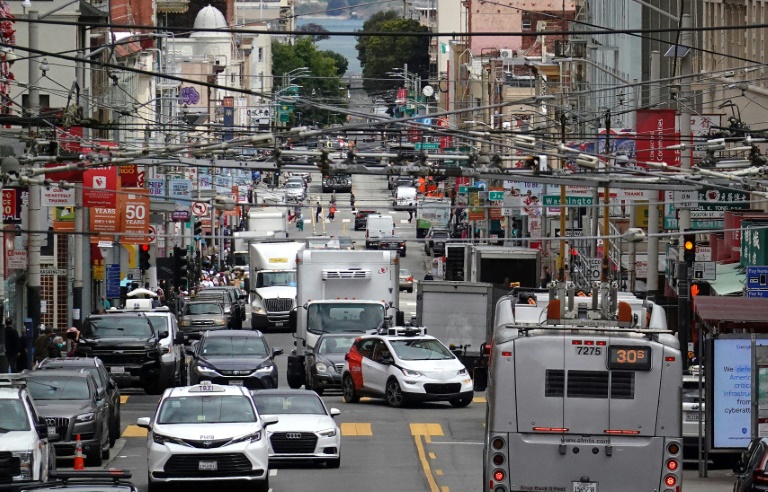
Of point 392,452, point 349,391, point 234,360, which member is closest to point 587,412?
point 392,452

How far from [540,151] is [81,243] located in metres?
29.7

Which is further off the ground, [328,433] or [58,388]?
[58,388]

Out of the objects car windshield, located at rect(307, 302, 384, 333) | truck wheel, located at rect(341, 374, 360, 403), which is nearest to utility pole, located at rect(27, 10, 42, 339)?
car windshield, located at rect(307, 302, 384, 333)

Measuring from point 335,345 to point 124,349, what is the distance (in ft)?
16.1

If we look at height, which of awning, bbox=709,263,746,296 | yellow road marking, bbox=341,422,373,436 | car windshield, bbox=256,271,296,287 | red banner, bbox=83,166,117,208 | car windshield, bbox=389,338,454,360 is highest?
red banner, bbox=83,166,117,208

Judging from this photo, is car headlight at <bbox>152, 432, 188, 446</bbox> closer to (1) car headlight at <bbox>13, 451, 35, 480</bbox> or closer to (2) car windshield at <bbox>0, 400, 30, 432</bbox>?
(2) car windshield at <bbox>0, 400, 30, 432</bbox>

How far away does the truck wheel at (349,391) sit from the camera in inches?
1458

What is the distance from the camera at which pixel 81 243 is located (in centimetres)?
5081

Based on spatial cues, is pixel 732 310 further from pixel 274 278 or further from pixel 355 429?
pixel 274 278

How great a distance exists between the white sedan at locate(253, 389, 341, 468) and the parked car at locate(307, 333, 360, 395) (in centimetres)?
1125

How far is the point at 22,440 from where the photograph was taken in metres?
21.5

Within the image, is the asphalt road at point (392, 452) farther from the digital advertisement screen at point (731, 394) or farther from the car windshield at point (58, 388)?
the car windshield at point (58, 388)

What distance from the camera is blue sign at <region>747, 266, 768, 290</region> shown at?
32.7 meters

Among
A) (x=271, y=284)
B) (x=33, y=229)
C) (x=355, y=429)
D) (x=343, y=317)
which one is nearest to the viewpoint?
(x=355, y=429)
